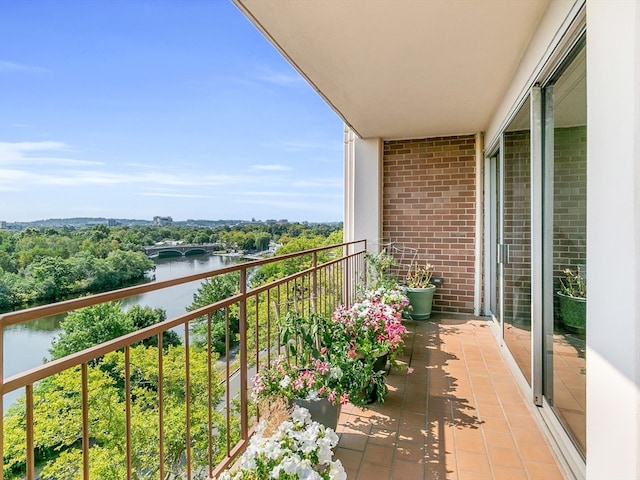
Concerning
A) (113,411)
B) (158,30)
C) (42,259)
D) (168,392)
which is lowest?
(168,392)

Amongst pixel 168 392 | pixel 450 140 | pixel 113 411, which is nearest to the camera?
pixel 450 140

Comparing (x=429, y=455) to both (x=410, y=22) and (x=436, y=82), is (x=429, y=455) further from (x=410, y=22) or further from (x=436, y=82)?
(x=436, y=82)

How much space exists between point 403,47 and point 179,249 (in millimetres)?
7555

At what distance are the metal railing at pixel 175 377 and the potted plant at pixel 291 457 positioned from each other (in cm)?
30

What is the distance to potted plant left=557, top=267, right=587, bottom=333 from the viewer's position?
1508 millimetres

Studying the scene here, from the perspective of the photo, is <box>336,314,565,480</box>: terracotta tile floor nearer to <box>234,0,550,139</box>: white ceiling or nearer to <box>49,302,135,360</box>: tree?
<box>234,0,550,139</box>: white ceiling

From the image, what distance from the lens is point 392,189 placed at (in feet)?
15.8

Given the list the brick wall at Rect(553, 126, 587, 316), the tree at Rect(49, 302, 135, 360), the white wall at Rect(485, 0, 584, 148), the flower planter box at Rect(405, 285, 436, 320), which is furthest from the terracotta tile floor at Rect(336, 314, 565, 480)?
the tree at Rect(49, 302, 135, 360)

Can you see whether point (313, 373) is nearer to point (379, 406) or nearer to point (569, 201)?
point (379, 406)

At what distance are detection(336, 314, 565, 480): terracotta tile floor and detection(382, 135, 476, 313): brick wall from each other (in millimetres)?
1638

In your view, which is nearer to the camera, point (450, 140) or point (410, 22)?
point (410, 22)

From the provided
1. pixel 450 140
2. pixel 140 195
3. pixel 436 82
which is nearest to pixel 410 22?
pixel 436 82

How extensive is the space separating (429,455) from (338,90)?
281cm

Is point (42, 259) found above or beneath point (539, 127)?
beneath
